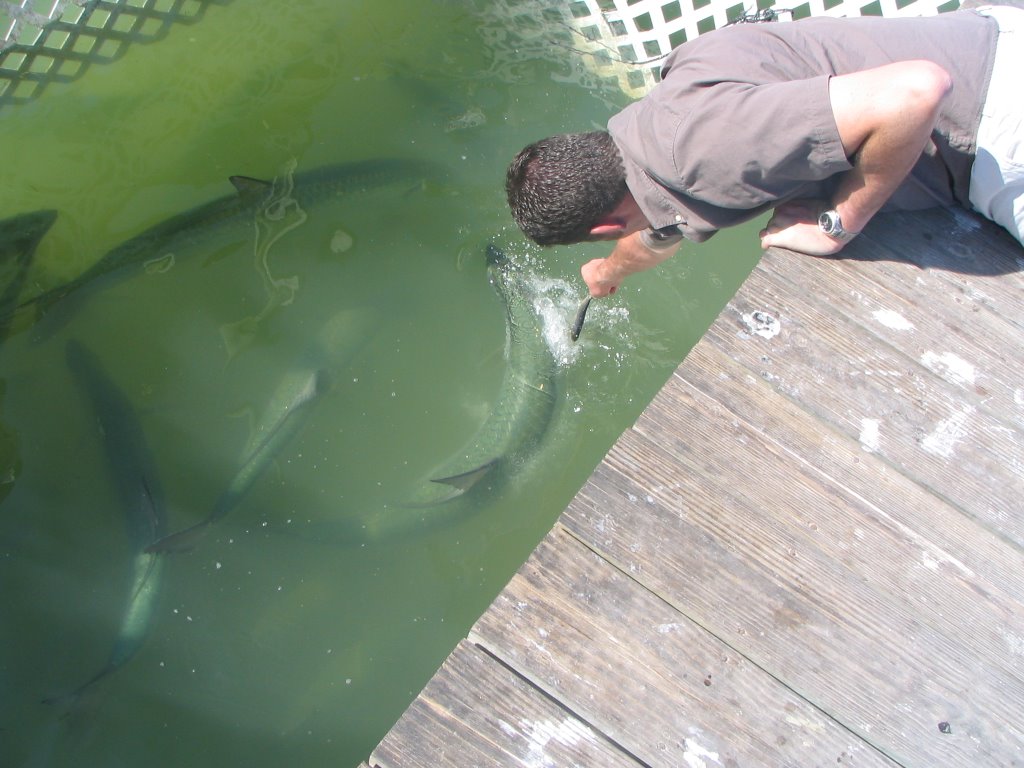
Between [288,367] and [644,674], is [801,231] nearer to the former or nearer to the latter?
[644,674]

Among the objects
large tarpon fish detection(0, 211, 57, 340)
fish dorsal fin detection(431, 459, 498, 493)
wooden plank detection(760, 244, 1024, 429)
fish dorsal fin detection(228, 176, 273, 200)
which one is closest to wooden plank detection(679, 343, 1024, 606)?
wooden plank detection(760, 244, 1024, 429)

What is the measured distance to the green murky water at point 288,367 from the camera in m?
3.02

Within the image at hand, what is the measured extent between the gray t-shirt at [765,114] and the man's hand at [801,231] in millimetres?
85

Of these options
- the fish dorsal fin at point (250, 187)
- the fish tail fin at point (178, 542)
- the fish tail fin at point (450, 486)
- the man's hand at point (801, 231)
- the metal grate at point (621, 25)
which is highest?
the man's hand at point (801, 231)

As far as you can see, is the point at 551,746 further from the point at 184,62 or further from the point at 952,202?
the point at 184,62

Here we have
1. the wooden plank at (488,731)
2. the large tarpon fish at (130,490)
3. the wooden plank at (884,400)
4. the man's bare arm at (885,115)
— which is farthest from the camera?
the large tarpon fish at (130,490)

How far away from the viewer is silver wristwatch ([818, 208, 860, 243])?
6.02ft

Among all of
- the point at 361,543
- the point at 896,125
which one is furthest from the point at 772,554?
the point at 361,543

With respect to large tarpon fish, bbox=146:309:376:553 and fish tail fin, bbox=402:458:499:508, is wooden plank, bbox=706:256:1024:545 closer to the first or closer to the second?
fish tail fin, bbox=402:458:499:508

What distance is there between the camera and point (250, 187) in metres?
3.62

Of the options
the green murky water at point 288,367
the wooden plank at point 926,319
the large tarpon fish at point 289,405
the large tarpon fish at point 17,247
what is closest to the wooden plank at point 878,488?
the wooden plank at point 926,319

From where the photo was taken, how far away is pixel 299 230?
3.71 meters

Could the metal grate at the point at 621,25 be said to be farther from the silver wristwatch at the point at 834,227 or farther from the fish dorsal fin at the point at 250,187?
the silver wristwatch at the point at 834,227

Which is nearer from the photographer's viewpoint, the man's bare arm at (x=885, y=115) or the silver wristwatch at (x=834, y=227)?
the man's bare arm at (x=885, y=115)
